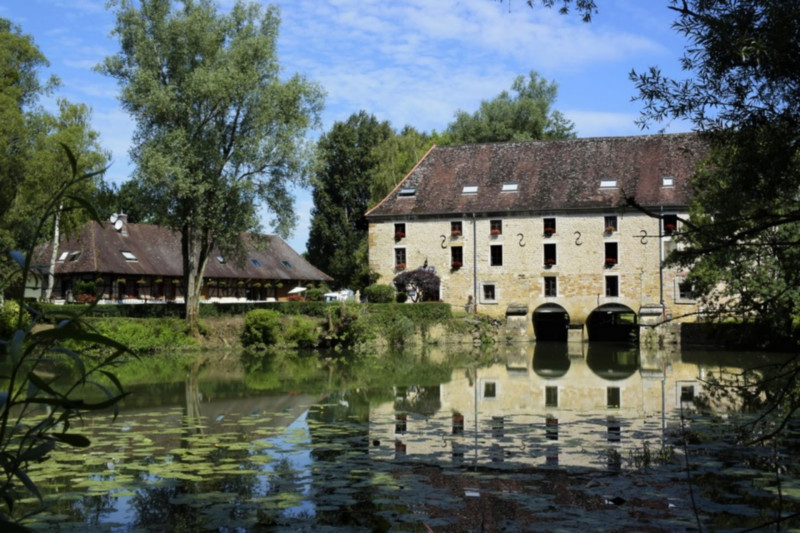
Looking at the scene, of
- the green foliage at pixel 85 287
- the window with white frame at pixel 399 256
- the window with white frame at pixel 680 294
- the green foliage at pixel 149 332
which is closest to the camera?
the green foliage at pixel 149 332

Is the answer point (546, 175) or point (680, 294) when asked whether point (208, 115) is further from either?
point (680, 294)

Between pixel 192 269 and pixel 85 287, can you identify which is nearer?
pixel 192 269

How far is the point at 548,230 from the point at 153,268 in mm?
20932

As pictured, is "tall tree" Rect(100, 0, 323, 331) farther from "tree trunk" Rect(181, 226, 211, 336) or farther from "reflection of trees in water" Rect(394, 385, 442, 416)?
"reflection of trees in water" Rect(394, 385, 442, 416)

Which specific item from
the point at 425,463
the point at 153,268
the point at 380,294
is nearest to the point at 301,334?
the point at 380,294

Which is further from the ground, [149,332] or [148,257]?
[148,257]

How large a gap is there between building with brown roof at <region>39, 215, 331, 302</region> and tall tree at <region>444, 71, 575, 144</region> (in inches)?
530

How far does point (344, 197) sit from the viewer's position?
187 ft

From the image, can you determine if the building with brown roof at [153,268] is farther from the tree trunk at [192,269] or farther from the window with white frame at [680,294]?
the window with white frame at [680,294]

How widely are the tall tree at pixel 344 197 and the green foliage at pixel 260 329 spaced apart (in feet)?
76.8

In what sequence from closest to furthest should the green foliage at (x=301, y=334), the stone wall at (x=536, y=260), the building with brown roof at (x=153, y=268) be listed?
the green foliage at (x=301, y=334), the stone wall at (x=536, y=260), the building with brown roof at (x=153, y=268)

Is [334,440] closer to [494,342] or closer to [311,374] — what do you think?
[311,374]

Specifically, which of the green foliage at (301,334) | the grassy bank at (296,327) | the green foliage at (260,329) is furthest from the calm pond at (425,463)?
the green foliage at (301,334)

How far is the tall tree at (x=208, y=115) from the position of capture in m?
29.5
